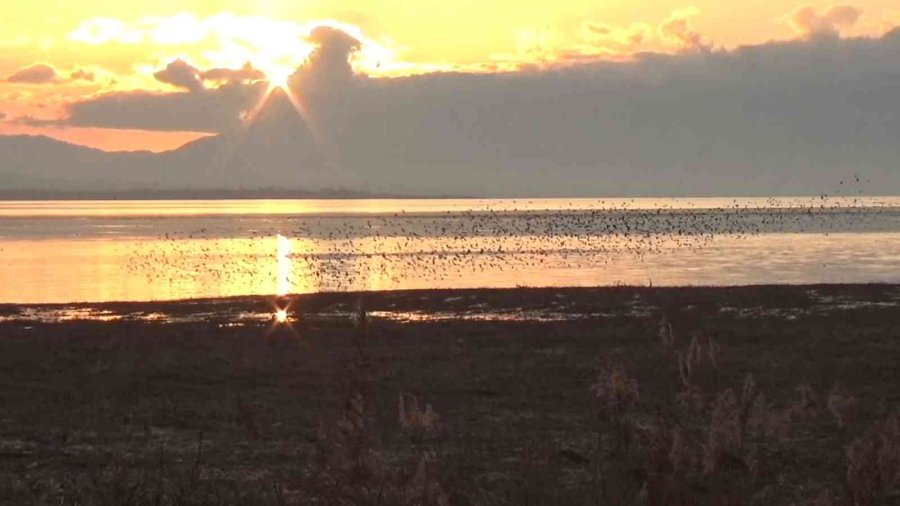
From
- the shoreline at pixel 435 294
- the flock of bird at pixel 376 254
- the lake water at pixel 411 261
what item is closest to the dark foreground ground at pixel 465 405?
the shoreline at pixel 435 294

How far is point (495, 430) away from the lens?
48.5ft

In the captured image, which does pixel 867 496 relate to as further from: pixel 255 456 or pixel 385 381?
pixel 385 381

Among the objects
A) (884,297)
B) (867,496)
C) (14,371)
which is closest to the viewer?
(867,496)

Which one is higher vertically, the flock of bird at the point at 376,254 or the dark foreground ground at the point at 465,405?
the dark foreground ground at the point at 465,405

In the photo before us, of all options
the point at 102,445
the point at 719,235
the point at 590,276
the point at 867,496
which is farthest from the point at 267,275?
the point at 719,235

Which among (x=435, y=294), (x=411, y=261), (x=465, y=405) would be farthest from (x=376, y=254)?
(x=465, y=405)

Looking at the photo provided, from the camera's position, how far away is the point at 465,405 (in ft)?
55.6

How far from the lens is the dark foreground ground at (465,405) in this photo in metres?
9.44

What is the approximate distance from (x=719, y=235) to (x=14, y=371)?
83.4 meters

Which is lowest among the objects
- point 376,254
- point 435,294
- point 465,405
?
point 376,254

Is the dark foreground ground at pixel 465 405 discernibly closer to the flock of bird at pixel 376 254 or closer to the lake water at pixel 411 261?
the lake water at pixel 411 261

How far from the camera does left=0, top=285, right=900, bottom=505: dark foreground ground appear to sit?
31.0ft

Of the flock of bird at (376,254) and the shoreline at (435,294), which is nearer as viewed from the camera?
the shoreline at (435,294)

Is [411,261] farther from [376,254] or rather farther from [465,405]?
[465,405]
